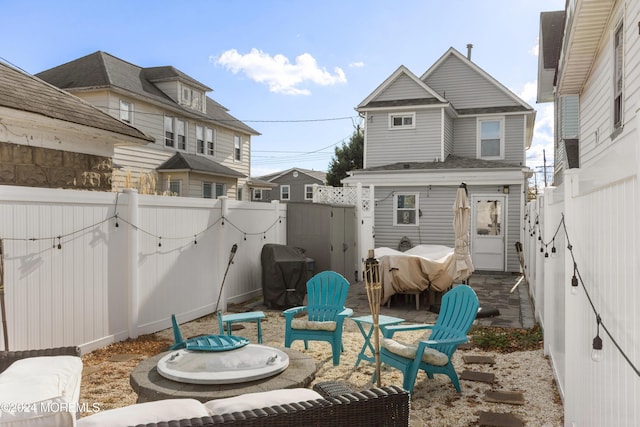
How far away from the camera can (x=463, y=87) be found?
16.8m

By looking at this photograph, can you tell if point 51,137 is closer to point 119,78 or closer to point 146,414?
point 146,414

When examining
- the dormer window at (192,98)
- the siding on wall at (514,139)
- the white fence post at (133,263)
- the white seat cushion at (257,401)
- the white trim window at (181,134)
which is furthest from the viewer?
the dormer window at (192,98)

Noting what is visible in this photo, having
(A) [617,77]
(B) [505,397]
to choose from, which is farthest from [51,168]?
(A) [617,77]

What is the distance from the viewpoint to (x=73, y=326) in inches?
225

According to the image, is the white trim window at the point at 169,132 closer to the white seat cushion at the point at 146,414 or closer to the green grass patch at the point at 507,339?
the green grass patch at the point at 507,339

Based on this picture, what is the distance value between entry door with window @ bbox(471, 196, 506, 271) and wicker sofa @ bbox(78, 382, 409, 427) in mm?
12912

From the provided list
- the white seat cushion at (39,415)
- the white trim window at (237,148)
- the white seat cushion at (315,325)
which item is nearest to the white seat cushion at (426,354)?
the white seat cushion at (315,325)

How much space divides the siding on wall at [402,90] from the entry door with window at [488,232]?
4.03 metres

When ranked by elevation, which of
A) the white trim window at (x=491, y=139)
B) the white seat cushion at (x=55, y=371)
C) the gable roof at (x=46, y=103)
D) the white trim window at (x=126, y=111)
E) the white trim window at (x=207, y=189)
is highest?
the white trim window at (x=126, y=111)

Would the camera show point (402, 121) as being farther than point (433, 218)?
Yes

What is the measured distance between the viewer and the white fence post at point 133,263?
6.60m

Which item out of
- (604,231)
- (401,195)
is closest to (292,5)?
(401,195)

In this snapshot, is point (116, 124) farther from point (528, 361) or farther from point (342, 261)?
point (528, 361)

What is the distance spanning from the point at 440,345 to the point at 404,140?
1225 centimetres
